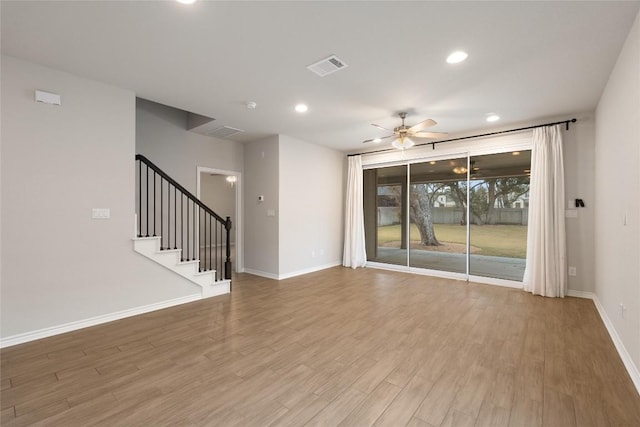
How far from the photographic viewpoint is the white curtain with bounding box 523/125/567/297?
4449 mm

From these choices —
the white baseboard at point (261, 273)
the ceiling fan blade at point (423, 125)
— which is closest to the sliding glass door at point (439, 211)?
the ceiling fan blade at point (423, 125)

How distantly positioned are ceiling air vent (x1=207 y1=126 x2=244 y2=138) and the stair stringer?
8.16 feet

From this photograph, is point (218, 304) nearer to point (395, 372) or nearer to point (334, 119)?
point (395, 372)

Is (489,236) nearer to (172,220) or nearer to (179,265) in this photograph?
(179,265)

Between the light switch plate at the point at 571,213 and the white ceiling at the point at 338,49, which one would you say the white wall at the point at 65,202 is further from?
the light switch plate at the point at 571,213

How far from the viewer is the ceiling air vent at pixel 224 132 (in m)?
5.30

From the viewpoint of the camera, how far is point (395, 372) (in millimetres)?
2365

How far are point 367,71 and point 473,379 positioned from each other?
10.4 ft

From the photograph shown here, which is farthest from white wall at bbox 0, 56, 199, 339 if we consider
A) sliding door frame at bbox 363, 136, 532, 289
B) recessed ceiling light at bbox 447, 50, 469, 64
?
sliding door frame at bbox 363, 136, 532, 289

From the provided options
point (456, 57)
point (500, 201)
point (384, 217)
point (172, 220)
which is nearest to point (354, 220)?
point (384, 217)

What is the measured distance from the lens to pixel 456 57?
111 inches

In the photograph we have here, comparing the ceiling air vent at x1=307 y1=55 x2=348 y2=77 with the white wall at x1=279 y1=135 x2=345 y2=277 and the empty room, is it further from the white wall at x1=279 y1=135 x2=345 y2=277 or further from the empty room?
the white wall at x1=279 y1=135 x2=345 y2=277

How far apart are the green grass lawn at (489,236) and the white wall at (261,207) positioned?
10.7 ft

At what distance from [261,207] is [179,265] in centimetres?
226
